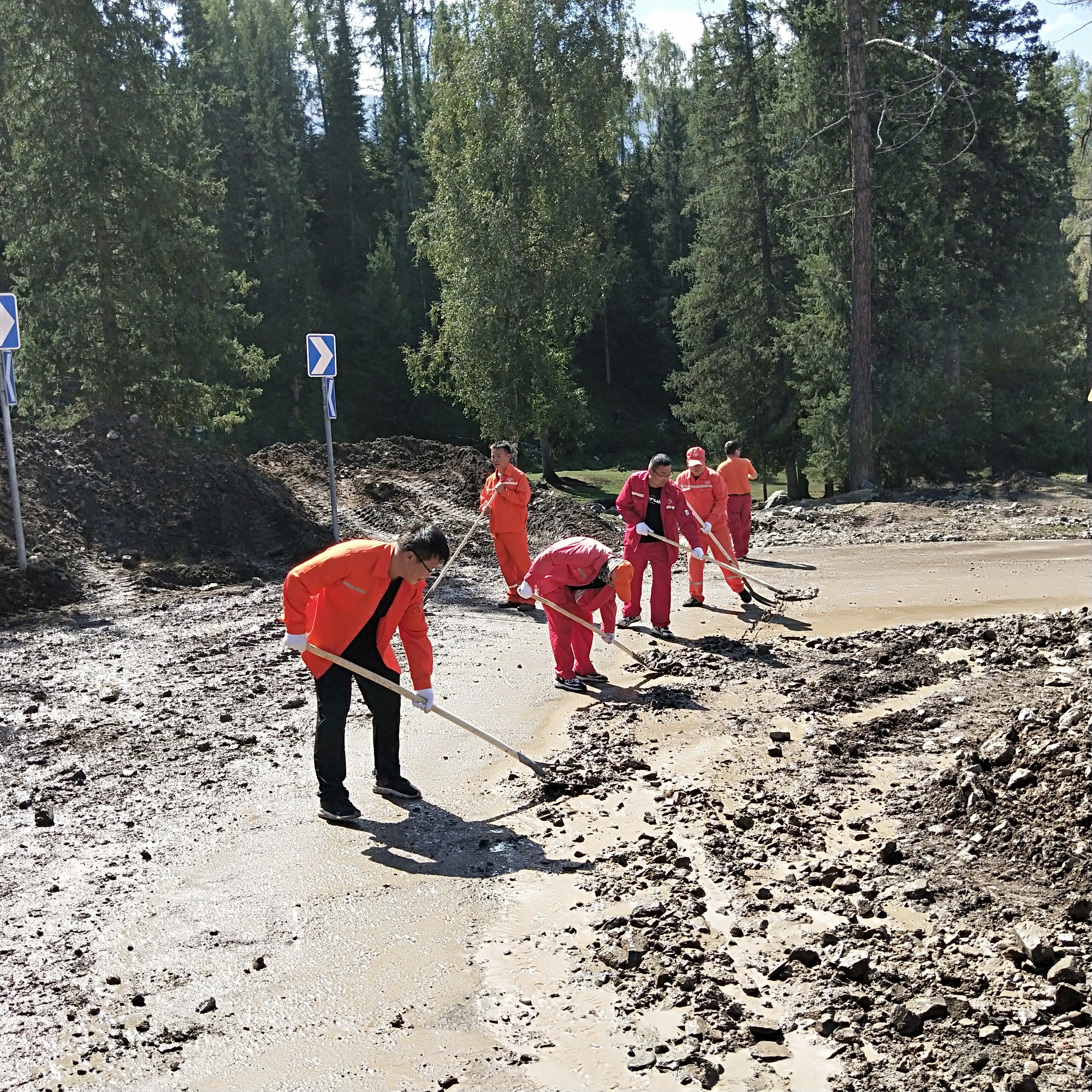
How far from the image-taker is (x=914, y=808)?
7.10 meters

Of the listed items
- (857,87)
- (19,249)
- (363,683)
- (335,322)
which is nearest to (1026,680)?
(363,683)

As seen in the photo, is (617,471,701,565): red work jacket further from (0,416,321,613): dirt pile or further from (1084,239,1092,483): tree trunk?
(1084,239,1092,483): tree trunk

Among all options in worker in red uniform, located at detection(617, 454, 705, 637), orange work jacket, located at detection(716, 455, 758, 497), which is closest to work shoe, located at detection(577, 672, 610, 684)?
worker in red uniform, located at detection(617, 454, 705, 637)

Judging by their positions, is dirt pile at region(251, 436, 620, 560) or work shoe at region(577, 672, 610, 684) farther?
dirt pile at region(251, 436, 620, 560)

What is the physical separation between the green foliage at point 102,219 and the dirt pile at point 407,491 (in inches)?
126

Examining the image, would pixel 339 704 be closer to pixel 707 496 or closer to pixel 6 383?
pixel 707 496

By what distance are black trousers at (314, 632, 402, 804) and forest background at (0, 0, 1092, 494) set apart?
17.9 m

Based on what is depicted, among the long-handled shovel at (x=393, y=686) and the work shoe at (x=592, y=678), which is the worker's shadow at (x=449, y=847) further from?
the work shoe at (x=592, y=678)

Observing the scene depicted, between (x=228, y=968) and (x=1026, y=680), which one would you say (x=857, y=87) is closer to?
(x=1026, y=680)

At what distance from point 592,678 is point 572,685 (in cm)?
28

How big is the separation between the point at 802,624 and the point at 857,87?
16.7 metres

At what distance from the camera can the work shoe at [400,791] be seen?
24.7ft

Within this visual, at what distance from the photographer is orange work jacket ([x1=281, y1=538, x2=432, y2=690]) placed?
6926 mm

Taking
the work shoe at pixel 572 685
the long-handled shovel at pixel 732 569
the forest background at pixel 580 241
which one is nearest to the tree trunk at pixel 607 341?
the forest background at pixel 580 241
